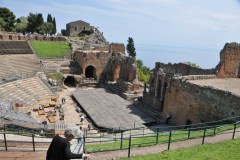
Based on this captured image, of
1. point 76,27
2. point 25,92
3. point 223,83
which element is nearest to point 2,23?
point 76,27

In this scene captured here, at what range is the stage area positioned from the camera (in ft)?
83.9

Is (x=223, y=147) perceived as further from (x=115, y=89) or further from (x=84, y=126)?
(x=115, y=89)

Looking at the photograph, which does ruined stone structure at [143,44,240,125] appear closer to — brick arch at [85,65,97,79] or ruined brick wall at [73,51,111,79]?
ruined brick wall at [73,51,111,79]

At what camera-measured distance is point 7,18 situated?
66.8 meters

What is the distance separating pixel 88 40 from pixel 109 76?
2038cm

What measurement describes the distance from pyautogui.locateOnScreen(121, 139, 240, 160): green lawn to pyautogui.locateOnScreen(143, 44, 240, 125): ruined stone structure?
Result: 24.8 ft

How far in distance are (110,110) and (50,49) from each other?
26.1 metres

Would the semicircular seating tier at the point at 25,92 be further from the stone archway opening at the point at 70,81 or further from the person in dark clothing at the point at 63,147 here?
the person in dark clothing at the point at 63,147

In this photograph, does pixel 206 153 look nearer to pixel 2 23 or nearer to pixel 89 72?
pixel 89 72

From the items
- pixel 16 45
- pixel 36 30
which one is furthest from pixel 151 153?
pixel 36 30

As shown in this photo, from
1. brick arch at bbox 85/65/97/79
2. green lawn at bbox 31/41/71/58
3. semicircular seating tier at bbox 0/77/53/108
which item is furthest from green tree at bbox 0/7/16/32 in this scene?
semicircular seating tier at bbox 0/77/53/108

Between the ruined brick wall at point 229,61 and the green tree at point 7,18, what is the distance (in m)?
57.0

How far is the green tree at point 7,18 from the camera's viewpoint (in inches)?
2591

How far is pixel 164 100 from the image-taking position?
89.6ft
